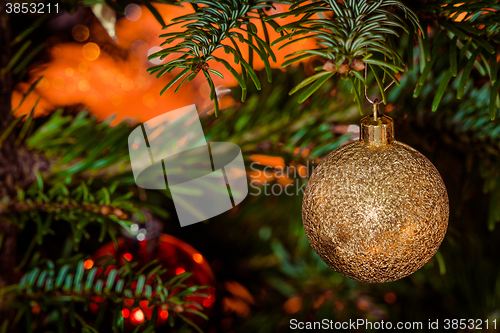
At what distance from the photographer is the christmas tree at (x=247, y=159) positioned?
252 mm

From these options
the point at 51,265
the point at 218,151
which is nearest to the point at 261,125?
the point at 218,151

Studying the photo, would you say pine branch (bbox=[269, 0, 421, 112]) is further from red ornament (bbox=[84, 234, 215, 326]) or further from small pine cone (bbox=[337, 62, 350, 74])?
red ornament (bbox=[84, 234, 215, 326])

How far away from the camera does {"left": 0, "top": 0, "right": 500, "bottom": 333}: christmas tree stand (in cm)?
25

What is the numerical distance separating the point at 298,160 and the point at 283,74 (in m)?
0.15

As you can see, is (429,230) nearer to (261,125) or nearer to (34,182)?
(261,125)

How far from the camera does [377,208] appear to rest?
25 centimetres

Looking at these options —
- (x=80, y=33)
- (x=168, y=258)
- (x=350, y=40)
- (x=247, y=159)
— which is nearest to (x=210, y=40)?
(x=350, y=40)

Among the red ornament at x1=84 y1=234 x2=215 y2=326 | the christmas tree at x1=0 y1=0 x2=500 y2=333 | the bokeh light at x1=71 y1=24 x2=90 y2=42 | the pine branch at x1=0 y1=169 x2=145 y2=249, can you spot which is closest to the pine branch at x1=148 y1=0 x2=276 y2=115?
the christmas tree at x1=0 y1=0 x2=500 y2=333

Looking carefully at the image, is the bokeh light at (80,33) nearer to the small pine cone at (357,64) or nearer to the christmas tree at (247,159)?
the christmas tree at (247,159)

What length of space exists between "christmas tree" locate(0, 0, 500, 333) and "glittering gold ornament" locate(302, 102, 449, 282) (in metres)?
0.05

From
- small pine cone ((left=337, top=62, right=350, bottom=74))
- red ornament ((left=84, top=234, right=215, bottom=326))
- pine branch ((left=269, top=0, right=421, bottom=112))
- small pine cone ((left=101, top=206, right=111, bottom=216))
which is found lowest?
red ornament ((left=84, top=234, right=215, bottom=326))

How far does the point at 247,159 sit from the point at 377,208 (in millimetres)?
225

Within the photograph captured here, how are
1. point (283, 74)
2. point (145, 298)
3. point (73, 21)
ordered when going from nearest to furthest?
point (145, 298) < point (283, 74) < point (73, 21)

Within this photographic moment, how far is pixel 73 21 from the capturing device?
0.61m
